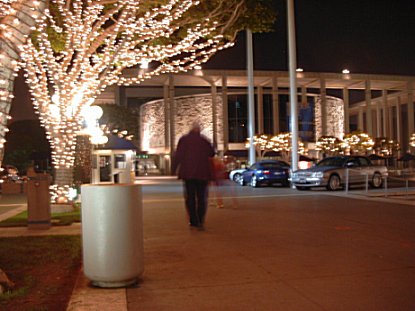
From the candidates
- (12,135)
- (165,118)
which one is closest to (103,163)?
(12,135)

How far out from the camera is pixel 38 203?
10242 millimetres

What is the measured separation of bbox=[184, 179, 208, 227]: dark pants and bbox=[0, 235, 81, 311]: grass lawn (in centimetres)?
210

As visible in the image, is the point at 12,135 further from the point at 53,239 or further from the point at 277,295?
the point at 277,295

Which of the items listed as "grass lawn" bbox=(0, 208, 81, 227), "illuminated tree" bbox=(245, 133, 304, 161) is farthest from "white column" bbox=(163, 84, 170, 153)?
"grass lawn" bbox=(0, 208, 81, 227)

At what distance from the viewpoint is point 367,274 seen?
586 centimetres

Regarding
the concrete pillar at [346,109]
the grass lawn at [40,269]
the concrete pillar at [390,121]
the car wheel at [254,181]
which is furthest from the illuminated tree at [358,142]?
the grass lawn at [40,269]

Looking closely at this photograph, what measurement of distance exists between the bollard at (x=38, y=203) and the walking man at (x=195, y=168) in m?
3.06

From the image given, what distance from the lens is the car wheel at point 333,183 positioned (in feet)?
64.6

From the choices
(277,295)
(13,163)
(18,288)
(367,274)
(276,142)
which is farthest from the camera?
(276,142)

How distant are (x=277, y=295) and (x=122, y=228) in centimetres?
176

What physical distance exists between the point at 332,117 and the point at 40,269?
58765mm

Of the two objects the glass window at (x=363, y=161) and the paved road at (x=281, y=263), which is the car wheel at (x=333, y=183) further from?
the paved road at (x=281, y=263)

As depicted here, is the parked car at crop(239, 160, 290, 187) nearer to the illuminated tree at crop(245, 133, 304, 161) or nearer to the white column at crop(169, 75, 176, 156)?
the illuminated tree at crop(245, 133, 304, 161)

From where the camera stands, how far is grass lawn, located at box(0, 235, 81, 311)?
16.7ft
